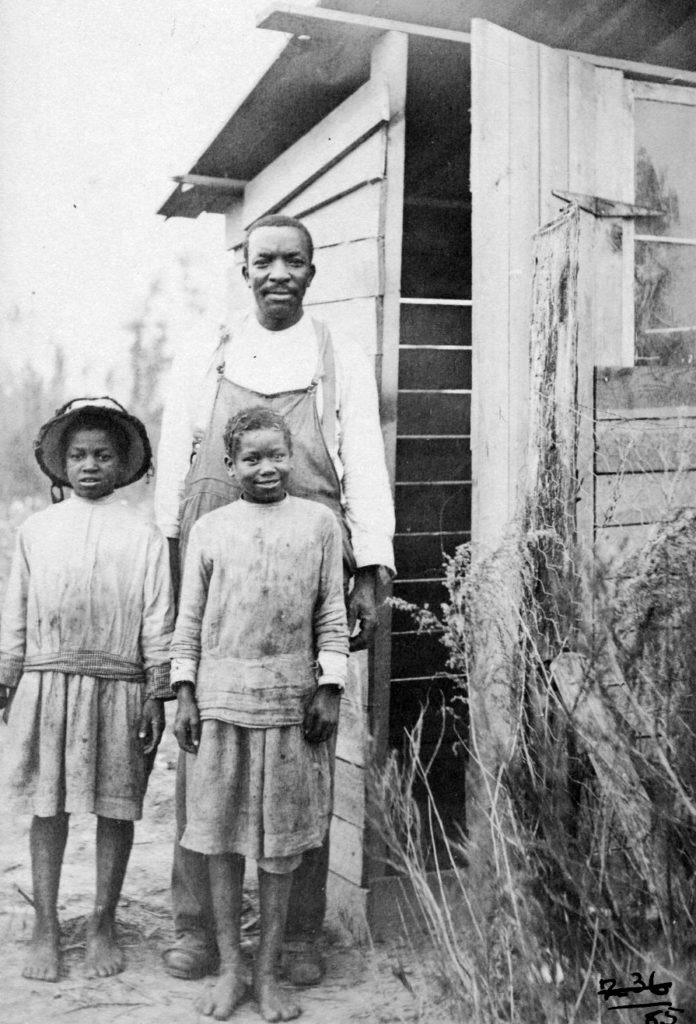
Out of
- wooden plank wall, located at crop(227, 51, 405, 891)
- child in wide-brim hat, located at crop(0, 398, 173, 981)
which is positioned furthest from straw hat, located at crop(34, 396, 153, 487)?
wooden plank wall, located at crop(227, 51, 405, 891)

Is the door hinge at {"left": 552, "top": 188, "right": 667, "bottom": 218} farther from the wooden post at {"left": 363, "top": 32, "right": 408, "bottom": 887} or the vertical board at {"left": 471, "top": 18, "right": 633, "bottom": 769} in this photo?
the wooden post at {"left": 363, "top": 32, "right": 408, "bottom": 887}

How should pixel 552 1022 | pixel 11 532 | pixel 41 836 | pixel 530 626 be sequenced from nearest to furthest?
pixel 552 1022 < pixel 530 626 < pixel 41 836 < pixel 11 532

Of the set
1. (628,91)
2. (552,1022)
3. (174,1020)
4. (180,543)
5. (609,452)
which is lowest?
(174,1020)

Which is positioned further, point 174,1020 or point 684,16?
point 684,16

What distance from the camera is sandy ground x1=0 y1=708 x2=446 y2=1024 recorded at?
116 inches

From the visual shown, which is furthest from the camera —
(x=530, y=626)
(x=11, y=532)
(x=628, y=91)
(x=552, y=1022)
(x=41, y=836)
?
(x=11, y=532)

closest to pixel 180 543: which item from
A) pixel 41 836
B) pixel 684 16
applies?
pixel 41 836

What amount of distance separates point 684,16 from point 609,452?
160 centimetres

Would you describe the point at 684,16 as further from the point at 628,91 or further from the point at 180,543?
the point at 180,543

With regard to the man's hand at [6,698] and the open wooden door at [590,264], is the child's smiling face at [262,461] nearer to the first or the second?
the open wooden door at [590,264]

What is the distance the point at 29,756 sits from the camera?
10.1ft

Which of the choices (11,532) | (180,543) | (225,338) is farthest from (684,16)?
(11,532)

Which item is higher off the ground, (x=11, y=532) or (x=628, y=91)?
(x=628, y=91)

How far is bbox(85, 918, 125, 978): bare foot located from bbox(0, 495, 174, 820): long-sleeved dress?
380mm
